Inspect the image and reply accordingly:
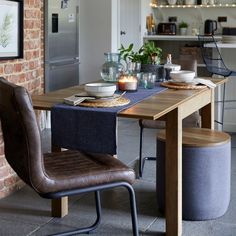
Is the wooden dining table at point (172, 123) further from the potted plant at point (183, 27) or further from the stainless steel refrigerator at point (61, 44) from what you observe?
the potted plant at point (183, 27)

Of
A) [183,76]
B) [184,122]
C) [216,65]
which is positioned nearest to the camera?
[183,76]

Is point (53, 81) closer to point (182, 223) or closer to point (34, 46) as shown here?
point (34, 46)

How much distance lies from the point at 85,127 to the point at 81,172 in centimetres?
23

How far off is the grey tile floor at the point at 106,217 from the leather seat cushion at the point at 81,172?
1.71ft

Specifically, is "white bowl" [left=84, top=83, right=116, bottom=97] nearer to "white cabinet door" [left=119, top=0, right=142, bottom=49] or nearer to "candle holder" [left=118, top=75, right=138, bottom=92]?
"candle holder" [left=118, top=75, right=138, bottom=92]

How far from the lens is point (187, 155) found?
2914mm

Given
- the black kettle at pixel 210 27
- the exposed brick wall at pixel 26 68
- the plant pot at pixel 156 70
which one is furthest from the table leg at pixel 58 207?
the black kettle at pixel 210 27

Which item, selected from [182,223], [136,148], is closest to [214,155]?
[182,223]

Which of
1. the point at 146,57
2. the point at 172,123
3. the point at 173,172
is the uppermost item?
the point at 146,57

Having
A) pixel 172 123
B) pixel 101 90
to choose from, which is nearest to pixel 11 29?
pixel 101 90

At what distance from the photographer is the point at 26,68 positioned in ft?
11.5

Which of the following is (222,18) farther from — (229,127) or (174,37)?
(229,127)

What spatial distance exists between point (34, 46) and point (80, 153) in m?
1.23

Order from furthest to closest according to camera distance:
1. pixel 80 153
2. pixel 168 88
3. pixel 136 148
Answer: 1. pixel 136 148
2. pixel 168 88
3. pixel 80 153
